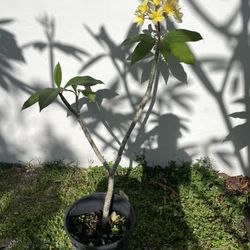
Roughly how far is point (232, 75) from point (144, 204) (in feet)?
3.95

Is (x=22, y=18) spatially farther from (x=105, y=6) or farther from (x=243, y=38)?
(x=243, y=38)

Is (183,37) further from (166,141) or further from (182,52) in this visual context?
Answer: (166,141)

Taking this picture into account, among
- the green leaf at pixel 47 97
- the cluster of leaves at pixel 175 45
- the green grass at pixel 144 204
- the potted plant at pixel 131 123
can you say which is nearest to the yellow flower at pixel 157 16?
the potted plant at pixel 131 123

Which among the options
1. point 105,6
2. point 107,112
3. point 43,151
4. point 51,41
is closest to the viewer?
point 105,6

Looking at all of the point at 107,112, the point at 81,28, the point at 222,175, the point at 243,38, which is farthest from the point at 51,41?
the point at 222,175

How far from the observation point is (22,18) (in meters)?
3.01

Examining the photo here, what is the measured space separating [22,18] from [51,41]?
255 millimetres

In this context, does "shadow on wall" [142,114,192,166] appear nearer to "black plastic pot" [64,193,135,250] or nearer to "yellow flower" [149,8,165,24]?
"black plastic pot" [64,193,135,250]

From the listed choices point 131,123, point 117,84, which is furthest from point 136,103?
Answer: point 131,123

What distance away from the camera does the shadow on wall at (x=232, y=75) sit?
286 cm

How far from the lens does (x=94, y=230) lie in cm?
274

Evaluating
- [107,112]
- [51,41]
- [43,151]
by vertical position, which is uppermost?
[51,41]

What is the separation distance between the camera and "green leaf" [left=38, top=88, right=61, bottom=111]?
2170mm

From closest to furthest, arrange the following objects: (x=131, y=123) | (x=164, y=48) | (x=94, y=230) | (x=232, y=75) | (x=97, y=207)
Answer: (x=164, y=48) → (x=131, y=123) → (x=94, y=230) → (x=97, y=207) → (x=232, y=75)
